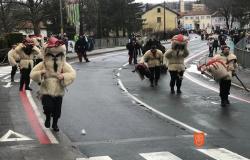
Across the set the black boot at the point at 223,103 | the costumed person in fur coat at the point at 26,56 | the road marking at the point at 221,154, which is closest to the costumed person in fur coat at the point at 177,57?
the black boot at the point at 223,103

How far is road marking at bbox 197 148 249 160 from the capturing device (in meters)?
9.13

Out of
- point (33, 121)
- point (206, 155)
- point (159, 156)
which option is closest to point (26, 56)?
point (33, 121)

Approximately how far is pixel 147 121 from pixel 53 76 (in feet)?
8.20

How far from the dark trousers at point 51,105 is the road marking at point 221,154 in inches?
132

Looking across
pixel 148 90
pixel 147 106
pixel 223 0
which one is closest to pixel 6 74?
pixel 148 90

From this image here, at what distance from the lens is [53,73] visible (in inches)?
462

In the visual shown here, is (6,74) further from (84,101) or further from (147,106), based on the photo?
(147,106)

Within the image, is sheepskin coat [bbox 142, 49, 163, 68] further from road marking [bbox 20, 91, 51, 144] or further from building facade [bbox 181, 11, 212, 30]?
building facade [bbox 181, 11, 212, 30]

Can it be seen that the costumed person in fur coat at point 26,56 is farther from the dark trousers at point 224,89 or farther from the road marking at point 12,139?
the road marking at point 12,139

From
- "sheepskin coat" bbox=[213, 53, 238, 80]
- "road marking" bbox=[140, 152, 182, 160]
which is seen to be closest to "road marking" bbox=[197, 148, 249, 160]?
"road marking" bbox=[140, 152, 182, 160]

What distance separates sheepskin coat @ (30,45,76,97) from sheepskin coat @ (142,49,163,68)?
9155mm

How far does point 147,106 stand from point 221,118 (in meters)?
2.63

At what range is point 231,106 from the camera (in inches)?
609

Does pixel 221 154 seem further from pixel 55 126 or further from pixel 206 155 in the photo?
pixel 55 126
